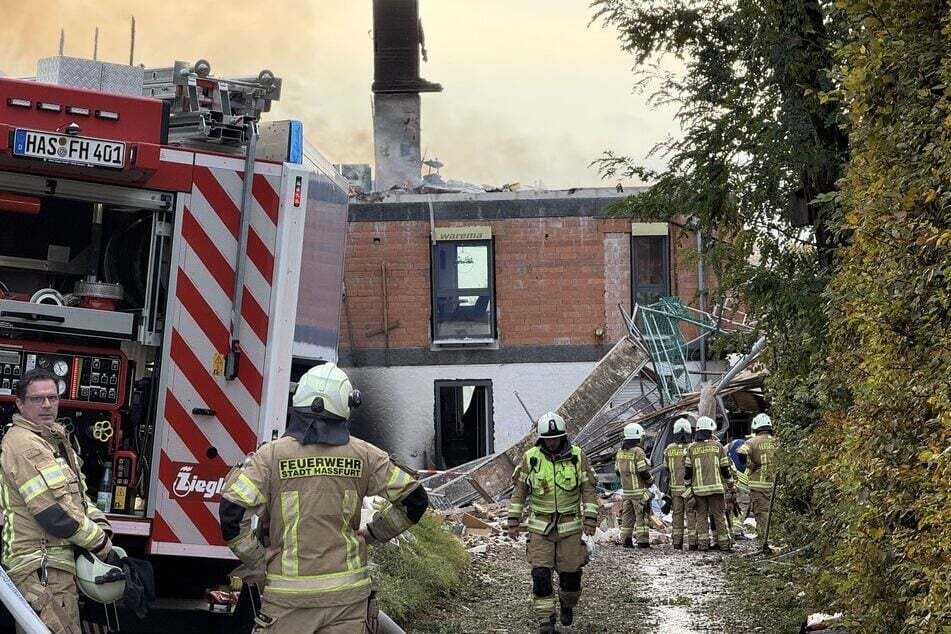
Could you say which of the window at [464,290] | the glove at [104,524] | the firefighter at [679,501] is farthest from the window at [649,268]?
the glove at [104,524]

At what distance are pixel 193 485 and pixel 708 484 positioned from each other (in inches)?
459

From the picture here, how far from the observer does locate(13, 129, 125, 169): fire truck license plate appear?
21.6 feet

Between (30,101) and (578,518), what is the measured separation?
5905 mm

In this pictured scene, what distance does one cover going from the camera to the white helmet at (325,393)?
5.64m

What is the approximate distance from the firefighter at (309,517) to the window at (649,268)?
20407 millimetres

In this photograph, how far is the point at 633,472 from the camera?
18.8 meters

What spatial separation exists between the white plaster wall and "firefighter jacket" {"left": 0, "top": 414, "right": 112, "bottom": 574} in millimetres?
19962

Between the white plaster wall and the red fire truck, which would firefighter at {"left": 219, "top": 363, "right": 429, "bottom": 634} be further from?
the white plaster wall

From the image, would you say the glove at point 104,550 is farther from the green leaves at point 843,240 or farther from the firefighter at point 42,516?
the green leaves at point 843,240

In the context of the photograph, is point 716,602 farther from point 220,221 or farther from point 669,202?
point 220,221

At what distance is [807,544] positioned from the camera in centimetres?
1048

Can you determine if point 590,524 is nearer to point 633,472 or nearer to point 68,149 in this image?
point 68,149

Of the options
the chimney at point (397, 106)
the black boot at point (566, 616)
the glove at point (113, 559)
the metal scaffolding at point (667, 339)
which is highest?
the chimney at point (397, 106)

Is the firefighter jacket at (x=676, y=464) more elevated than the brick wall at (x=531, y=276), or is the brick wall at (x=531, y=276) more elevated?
the brick wall at (x=531, y=276)
